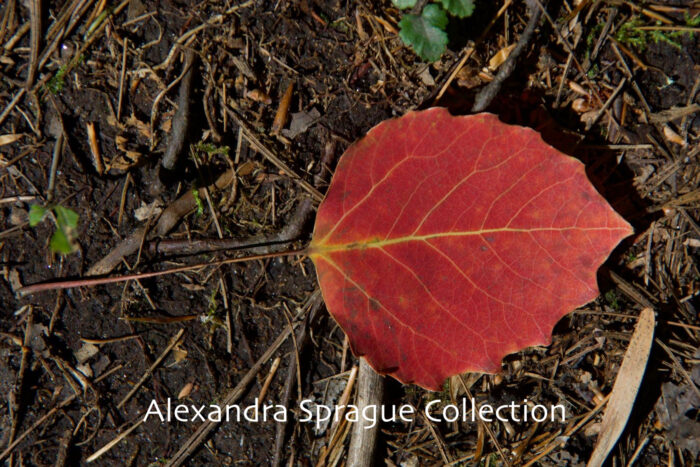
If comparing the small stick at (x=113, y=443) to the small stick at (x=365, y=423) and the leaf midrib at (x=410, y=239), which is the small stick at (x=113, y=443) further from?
the leaf midrib at (x=410, y=239)

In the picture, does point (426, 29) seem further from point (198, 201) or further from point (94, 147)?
point (94, 147)

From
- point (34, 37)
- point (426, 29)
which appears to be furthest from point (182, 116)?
point (426, 29)

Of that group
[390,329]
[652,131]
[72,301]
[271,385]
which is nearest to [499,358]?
[390,329]

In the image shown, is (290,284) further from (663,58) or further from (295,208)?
(663,58)

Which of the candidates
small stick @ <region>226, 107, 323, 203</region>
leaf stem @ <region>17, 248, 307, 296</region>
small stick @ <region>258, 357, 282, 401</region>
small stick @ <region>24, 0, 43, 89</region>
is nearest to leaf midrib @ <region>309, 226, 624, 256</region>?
leaf stem @ <region>17, 248, 307, 296</region>

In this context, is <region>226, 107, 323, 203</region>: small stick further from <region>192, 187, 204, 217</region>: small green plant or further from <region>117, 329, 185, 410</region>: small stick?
<region>117, 329, 185, 410</region>: small stick

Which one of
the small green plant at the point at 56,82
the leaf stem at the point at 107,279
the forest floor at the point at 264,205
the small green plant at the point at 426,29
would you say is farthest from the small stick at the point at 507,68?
the small green plant at the point at 56,82

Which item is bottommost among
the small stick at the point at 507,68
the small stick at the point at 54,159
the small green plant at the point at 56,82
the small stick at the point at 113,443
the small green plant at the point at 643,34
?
the small stick at the point at 113,443
